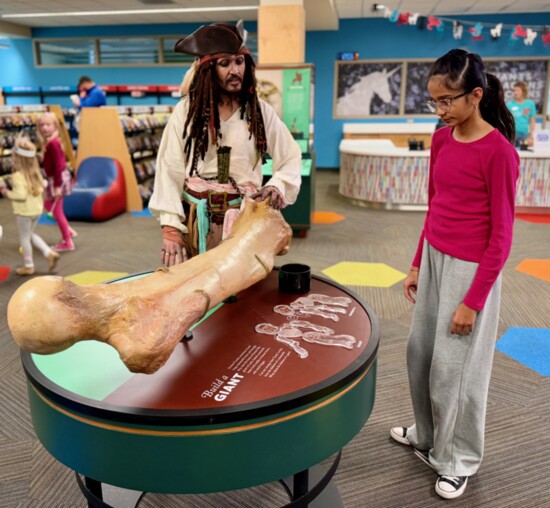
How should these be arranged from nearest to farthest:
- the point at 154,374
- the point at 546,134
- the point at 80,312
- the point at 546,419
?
the point at 80,312 → the point at 154,374 → the point at 546,419 → the point at 546,134

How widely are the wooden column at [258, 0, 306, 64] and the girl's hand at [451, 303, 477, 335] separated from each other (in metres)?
4.36

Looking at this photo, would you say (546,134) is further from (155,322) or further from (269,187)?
(155,322)

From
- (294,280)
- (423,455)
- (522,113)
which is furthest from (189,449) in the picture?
(522,113)

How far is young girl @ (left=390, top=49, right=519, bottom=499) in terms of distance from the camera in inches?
56.9

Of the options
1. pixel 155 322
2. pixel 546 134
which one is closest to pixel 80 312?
pixel 155 322

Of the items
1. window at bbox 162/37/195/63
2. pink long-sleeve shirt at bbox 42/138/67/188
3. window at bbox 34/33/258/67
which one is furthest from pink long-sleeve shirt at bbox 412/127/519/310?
window at bbox 162/37/195/63

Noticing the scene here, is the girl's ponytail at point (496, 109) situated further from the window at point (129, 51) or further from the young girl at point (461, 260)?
the window at point (129, 51)

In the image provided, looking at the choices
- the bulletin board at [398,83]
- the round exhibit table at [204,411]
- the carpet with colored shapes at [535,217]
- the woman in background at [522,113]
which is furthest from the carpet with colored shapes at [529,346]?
the bulletin board at [398,83]

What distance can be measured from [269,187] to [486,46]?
969cm

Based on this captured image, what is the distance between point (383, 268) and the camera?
4402 millimetres

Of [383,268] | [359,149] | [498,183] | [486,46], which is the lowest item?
[383,268]

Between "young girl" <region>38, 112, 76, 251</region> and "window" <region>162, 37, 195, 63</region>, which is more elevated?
"window" <region>162, 37, 195, 63</region>

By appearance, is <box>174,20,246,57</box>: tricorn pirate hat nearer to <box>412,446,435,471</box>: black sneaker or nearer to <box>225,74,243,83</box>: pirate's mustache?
<box>225,74,243,83</box>: pirate's mustache

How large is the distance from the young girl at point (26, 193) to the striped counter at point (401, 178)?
13.1 ft
